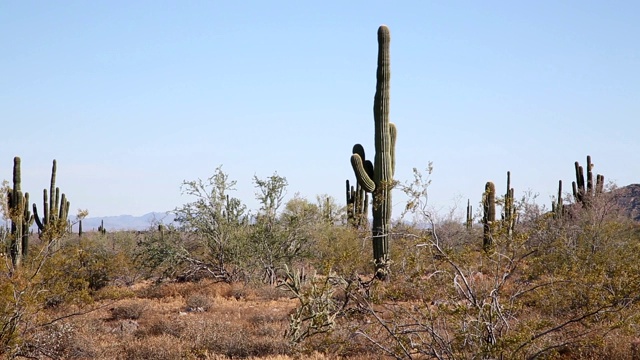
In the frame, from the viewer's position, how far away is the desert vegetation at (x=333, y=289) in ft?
23.6

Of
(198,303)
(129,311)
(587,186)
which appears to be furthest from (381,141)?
(587,186)

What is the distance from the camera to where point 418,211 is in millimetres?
7453

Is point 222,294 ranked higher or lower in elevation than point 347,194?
lower

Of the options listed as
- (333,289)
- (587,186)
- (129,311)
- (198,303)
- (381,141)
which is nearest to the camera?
(333,289)

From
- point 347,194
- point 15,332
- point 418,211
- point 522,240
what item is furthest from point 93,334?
point 347,194

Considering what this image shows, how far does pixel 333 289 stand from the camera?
959cm

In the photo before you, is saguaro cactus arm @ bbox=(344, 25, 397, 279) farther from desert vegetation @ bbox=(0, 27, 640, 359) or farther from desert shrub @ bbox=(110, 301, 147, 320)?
desert shrub @ bbox=(110, 301, 147, 320)

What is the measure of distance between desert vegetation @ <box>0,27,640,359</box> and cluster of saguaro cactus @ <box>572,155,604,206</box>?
6.51 feet

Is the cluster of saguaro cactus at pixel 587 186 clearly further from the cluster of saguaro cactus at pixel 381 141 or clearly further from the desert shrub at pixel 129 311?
the desert shrub at pixel 129 311

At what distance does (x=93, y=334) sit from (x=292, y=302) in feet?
16.6

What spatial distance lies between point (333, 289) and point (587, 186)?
2288 centimetres

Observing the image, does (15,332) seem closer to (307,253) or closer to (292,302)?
(292,302)

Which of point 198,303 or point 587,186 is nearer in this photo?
point 198,303

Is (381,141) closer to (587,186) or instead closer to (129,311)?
(129,311)
